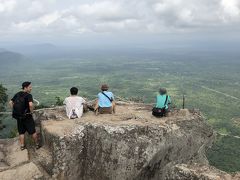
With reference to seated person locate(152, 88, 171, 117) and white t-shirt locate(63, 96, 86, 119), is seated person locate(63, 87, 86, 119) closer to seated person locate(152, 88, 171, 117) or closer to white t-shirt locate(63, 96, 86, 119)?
white t-shirt locate(63, 96, 86, 119)

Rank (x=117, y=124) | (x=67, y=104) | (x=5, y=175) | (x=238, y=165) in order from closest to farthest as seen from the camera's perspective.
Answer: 1. (x=5, y=175)
2. (x=117, y=124)
3. (x=67, y=104)
4. (x=238, y=165)

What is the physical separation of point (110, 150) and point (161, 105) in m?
4.11

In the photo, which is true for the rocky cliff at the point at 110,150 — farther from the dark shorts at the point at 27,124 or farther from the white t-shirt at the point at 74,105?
the white t-shirt at the point at 74,105

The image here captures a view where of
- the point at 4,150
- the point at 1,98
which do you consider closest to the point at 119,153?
the point at 4,150

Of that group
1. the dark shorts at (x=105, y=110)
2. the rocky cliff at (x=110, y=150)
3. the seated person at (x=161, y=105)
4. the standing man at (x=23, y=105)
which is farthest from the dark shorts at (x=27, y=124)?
the seated person at (x=161, y=105)

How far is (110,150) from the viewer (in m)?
14.2

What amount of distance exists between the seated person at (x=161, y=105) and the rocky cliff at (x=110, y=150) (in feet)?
3.42

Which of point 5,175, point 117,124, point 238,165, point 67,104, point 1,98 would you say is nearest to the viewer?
point 5,175

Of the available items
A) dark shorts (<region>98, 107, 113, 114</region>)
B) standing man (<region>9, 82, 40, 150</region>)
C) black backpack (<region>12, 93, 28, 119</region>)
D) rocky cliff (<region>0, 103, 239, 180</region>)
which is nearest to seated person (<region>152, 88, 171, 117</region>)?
rocky cliff (<region>0, 103, 239, 180</region>)

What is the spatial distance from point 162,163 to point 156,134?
4.19 feet

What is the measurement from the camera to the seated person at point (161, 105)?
663 inches

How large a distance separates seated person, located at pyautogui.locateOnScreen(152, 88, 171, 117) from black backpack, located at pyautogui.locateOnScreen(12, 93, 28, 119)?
6.24 m

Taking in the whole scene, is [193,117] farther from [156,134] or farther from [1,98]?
[1,98]

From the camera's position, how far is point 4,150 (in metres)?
16.8
